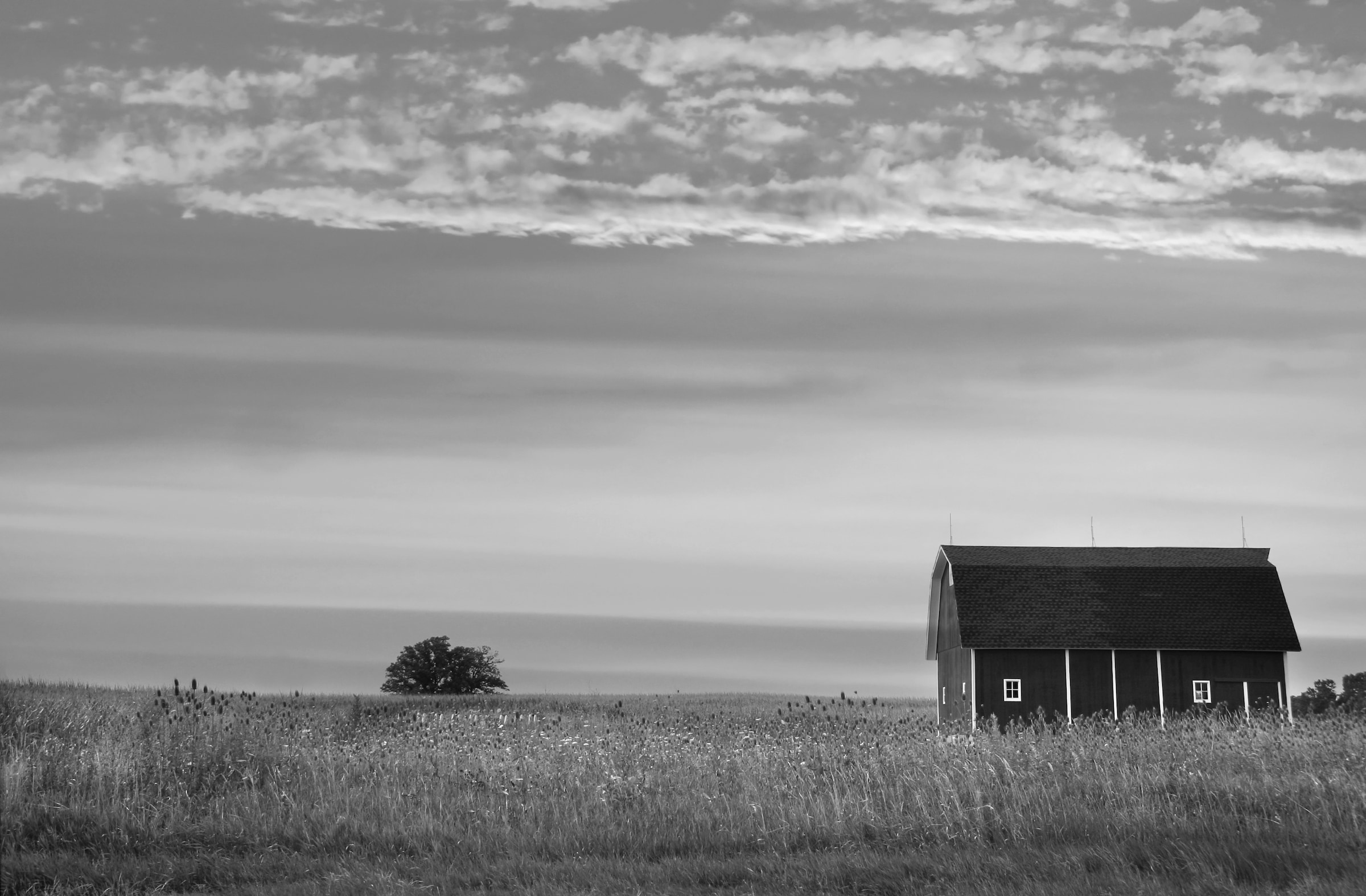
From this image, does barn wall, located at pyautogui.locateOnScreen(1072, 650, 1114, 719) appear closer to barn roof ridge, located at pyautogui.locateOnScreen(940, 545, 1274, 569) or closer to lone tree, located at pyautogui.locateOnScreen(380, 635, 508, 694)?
barn roof ridge, located at pyautogui.locateOnScreen(940, 545, 1274, 569)

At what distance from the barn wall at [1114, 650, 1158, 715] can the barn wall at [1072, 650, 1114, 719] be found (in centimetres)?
30

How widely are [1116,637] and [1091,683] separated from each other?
1680mm

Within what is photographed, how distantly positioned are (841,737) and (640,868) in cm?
837

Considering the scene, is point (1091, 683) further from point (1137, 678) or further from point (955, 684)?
point (955, 684)

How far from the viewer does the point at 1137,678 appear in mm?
38875

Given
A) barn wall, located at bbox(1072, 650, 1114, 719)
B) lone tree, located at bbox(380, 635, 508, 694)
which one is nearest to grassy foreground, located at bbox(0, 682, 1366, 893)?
barn wall, located at bbox(1072, 650, 1114, 719)

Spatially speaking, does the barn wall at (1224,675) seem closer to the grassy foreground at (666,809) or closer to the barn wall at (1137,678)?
the barn wall at (1137,678)

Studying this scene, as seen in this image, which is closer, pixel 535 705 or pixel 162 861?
pixel 162 861

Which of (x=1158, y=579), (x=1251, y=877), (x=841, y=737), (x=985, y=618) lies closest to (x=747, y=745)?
(x=841, y=737)

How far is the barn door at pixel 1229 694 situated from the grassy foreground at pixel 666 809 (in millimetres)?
20659

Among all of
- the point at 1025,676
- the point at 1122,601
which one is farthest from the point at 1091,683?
the point at 1122,601

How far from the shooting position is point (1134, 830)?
40.2 feet

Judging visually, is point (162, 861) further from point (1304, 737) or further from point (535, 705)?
point (535, 705)

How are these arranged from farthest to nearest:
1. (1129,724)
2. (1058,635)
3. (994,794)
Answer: (1058,635) < (1129,724) < (994,794)
